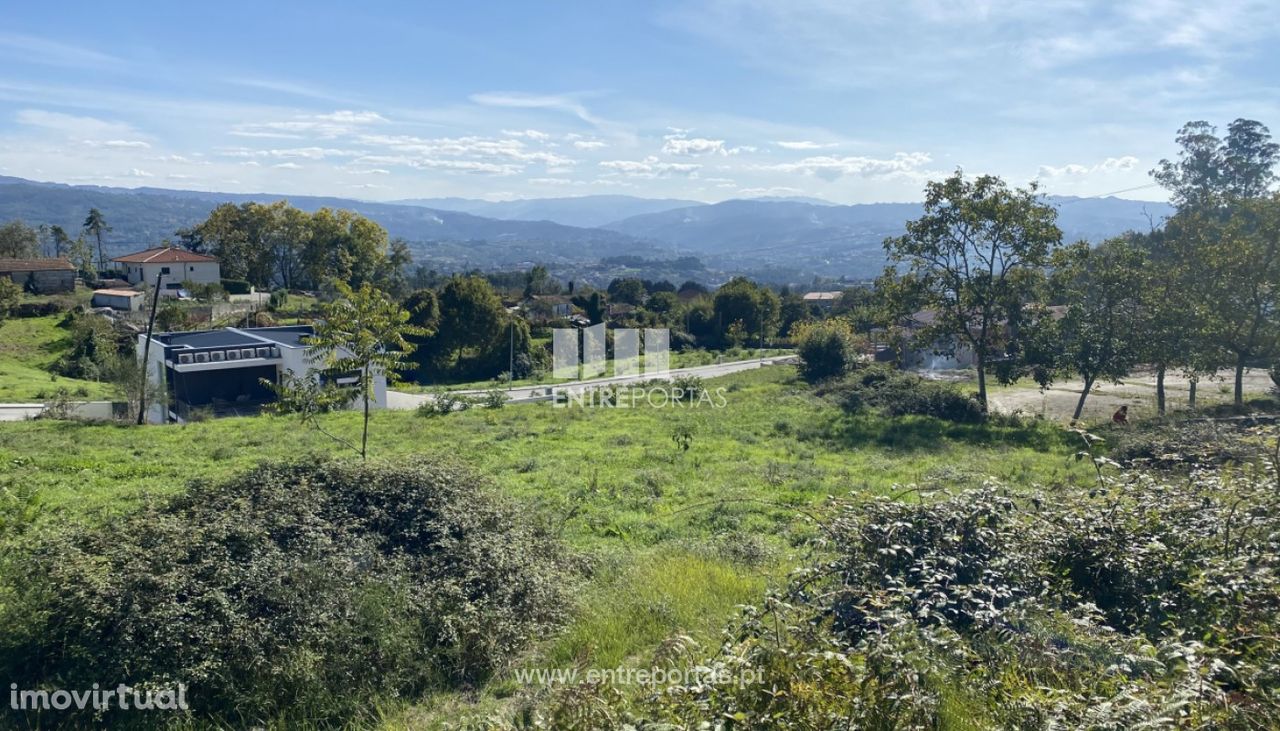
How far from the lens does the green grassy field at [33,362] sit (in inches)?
1078

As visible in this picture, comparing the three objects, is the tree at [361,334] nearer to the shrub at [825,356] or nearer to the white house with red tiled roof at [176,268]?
the shrub at [825,356]

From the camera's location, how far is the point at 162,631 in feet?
15.8

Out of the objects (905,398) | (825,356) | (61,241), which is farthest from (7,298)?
(905,398)

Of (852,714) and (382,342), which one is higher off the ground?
(382,342)

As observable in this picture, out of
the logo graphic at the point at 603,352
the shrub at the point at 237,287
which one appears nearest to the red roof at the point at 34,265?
the shrub at the point at 237,287

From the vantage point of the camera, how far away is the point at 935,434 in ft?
63.0

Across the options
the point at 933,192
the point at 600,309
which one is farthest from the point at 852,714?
the point at 600,309

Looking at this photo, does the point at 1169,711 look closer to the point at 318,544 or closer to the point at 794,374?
the point at 318,544

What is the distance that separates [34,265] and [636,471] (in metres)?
58.7

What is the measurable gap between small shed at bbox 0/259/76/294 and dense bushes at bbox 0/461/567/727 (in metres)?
58.8

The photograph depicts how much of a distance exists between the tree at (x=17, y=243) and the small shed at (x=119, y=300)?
23584 mm

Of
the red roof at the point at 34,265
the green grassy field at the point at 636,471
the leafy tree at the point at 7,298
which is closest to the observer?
the green grassy field at the point at 636,471

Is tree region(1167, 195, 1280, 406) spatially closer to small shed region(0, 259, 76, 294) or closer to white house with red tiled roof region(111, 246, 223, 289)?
white house with red tiled roof region(111, 246, 223, 289)

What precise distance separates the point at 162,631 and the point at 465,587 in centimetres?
211
